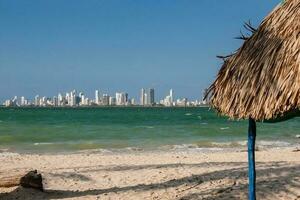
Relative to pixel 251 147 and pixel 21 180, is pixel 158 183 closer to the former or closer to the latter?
pixel 21 180

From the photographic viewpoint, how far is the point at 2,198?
8.91m

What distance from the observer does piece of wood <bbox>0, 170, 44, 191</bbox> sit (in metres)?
9.30

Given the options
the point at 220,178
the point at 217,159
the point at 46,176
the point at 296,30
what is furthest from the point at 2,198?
the point at 217,159

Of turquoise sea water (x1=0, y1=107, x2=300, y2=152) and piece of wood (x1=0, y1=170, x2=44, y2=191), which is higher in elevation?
piece of wood (x1=0, y1=170, x2=44, y2=191)

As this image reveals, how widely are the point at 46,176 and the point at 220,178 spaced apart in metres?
4.07

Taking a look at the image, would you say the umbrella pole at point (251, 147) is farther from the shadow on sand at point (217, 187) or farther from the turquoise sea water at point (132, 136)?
the shadow on sand at point (217, 187)

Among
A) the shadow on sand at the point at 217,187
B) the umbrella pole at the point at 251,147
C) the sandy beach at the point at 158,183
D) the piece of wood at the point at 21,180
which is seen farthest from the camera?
the piece of wood at the point at 21,180

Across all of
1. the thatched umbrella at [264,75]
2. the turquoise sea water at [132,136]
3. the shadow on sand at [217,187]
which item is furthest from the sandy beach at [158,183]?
the thatched umbrella at [264,75]

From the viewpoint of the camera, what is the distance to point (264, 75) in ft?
19.7

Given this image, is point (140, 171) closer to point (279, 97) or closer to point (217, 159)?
point (217, 159)

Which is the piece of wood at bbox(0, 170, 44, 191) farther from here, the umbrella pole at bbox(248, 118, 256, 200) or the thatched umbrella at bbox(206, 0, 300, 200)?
the umbrella pole at bbox(248, 118, 256, 200)

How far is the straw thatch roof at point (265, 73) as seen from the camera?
18.4ft

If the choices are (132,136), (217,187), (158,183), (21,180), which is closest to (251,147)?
(217,187)

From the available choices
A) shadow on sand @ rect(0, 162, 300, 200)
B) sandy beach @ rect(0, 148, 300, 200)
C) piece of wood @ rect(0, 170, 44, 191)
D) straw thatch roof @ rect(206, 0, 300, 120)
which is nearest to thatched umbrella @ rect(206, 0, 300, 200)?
straw thatch roof @ rect(206, 0, 300, 120)
